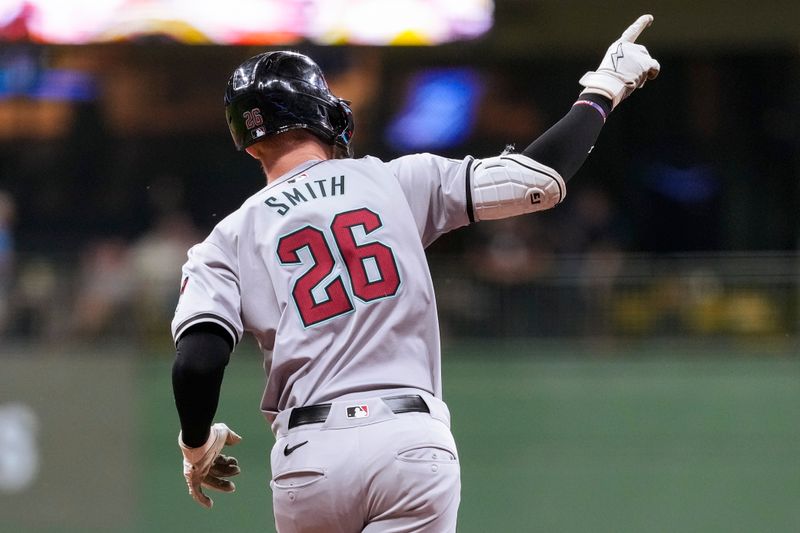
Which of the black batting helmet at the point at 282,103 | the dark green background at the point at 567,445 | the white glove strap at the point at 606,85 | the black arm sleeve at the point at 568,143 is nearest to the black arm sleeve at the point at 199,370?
the black batting helmet at the point at 282,103

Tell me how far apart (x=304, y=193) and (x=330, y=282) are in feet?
0.78

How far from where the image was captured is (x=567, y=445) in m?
9.27

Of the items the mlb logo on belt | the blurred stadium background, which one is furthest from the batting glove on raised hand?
the blurred stadium background

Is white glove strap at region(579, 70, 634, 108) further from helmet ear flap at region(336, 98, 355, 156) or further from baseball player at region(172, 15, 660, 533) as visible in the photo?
helmet ear flap at region(336, 98, 355, 156)

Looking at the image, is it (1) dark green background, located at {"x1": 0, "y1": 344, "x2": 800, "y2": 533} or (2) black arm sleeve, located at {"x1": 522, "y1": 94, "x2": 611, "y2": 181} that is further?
(1) dark green background, located at {"x1": 0, "y1": 344, "x2": 800, "y2": 533}

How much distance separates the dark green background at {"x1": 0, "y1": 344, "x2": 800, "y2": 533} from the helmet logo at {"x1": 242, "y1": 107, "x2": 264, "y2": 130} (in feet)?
20.6

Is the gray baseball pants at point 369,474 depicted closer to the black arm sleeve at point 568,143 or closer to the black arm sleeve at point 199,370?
the black arm sleeve at point 199,370

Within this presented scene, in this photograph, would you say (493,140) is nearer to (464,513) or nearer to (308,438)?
(464,513)

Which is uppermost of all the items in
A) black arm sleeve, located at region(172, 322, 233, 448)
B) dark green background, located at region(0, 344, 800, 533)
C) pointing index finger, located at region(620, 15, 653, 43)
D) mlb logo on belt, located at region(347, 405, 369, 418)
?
pointing index finger, located at region(620, 15, 653, 43)

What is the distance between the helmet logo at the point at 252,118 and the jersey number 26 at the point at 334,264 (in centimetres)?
35

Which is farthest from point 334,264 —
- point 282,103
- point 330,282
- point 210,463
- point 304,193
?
point 210,463

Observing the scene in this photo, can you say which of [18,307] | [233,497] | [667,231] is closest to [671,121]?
[667,231]

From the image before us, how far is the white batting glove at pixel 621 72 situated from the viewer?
3.15 m

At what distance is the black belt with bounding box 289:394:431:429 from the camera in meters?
2.79
